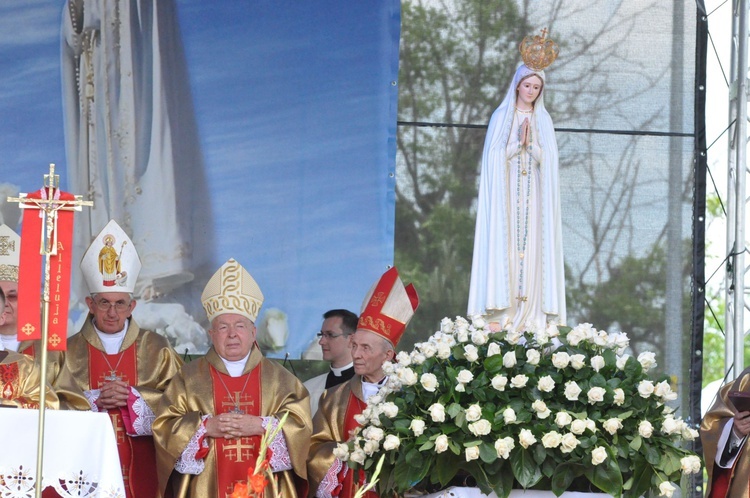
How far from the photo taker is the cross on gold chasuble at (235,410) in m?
6.74

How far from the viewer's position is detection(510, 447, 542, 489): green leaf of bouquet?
5047 millimetres

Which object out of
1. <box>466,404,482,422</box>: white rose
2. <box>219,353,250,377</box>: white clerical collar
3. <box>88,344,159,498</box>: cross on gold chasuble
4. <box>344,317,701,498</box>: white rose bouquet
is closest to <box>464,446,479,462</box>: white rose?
<box>344,317,701,498</box>: white rose bouquet

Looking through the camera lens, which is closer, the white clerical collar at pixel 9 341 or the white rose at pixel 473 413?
the white rose at pixel 473 413

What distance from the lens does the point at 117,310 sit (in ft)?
24.3

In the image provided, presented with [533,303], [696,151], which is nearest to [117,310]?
[533,303]

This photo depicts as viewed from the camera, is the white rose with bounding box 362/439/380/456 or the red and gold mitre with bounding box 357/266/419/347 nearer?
the white rose with bounding box 362/439/380/456

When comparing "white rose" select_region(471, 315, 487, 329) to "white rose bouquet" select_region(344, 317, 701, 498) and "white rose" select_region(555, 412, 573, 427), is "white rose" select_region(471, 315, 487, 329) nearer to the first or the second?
"white rose bouquet" select_region(344, 317, 701, 498)

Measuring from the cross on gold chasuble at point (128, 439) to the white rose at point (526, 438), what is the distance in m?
2.85

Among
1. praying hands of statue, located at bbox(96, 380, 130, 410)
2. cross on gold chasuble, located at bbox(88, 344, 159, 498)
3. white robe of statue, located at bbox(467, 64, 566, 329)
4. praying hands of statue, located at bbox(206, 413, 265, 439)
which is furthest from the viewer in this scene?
white robe of statue, located at bbox(467, 64, 566, 329)

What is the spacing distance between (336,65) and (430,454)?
→ 4.49 meters

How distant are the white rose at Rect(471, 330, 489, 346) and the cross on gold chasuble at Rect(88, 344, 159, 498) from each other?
257 centimetres

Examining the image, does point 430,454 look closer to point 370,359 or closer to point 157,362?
point 370,359

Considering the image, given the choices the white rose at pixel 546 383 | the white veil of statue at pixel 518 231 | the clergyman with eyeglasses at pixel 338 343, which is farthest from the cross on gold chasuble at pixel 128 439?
the white rose at pixel 546 383

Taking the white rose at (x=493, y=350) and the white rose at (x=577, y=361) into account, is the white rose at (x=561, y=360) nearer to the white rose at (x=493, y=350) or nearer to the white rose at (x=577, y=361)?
the white rose at (x=577, y=361)
